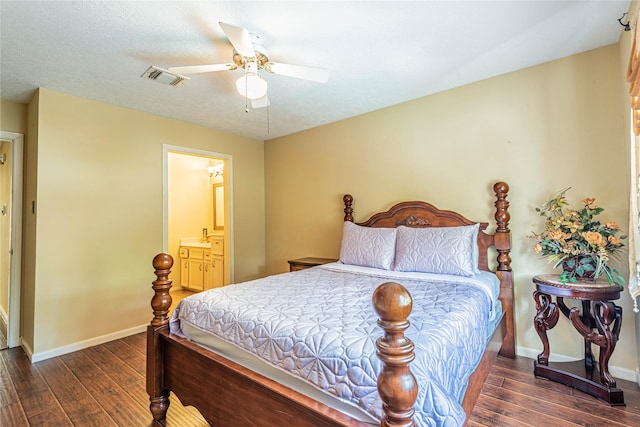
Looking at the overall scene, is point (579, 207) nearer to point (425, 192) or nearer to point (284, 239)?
point (425, 192)

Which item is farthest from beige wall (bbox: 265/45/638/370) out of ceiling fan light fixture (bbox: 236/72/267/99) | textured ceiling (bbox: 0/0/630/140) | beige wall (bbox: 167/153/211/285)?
beige wall (bbox: 167/153/211/285)

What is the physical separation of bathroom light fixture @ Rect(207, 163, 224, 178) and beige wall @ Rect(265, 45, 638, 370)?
2.21 meters

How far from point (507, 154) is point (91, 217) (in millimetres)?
4094

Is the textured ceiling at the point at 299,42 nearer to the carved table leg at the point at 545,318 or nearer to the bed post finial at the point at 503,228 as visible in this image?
the bed post finial at the point at 503,228

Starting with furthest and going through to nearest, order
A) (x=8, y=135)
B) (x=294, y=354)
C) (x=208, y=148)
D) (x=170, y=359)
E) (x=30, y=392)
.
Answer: (x=208, y=148), (x=8, y=135), (x=30, y=392), (x=170, y=359), (x=294, y=354)

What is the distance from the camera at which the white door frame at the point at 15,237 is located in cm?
303

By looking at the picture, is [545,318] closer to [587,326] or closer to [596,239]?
[587,326]

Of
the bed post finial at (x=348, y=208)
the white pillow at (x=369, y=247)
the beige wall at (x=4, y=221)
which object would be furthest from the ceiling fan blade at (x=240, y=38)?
the beige wall at (x=4, y=221)

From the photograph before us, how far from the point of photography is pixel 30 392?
86.4 inches

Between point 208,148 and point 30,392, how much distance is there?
9.74ft

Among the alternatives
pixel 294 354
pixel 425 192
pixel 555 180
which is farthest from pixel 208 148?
pixel 555 180

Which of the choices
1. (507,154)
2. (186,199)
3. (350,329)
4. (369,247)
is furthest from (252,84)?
(186,199)

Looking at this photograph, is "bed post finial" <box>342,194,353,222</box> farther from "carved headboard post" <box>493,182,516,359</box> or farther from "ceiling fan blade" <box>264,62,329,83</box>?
"ceiling fan blade" <box>264,62,329,83</box>

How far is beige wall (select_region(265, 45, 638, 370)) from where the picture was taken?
2287 mm
